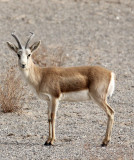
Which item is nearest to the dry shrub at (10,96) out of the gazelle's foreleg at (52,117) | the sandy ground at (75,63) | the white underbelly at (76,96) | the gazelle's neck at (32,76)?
the sandy ground at (75,63)

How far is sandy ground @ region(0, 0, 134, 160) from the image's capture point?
8.28m

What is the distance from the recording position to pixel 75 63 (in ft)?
48.0

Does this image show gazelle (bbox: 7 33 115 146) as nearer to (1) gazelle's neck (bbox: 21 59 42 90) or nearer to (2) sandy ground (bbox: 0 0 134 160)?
(1) gazelle's neck (bbox: 21 59 42 90)

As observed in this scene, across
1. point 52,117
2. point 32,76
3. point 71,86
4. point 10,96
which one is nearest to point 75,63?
point 10,96

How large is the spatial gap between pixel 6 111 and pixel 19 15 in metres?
9.09

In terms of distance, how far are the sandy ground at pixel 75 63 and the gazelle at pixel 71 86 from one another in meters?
0.45

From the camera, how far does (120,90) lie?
40.1ft

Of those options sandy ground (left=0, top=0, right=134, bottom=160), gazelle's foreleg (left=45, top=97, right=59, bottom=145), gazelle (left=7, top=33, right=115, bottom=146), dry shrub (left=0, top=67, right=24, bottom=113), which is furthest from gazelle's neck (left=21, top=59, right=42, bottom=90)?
dry shrub (left=0, top=67, right=24, bottom=113)

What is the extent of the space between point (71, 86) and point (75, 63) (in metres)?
6.14

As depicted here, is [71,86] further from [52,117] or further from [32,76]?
[32,76]

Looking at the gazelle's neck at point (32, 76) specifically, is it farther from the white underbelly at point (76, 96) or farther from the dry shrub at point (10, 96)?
the dry shrub at point (10, 96)

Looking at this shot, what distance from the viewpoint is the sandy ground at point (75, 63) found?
828 centimetres

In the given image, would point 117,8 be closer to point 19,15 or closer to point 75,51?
point 19,15

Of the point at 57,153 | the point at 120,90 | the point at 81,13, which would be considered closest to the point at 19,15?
the point at 81,13
